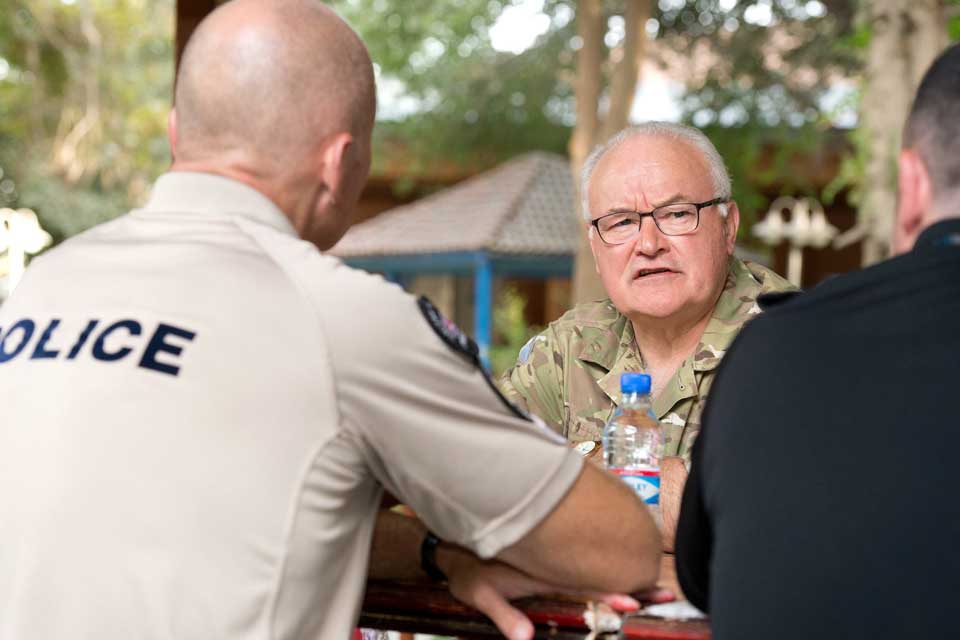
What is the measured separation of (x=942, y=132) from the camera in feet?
4.44

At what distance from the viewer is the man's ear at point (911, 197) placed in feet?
4.54

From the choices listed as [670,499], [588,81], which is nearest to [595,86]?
[588,81]

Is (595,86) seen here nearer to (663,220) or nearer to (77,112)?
(663,220)

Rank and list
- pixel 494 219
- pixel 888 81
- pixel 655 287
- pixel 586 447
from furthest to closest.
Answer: pixel 494 219, pixel 888 81, pixel 655 287, pixel 586 447

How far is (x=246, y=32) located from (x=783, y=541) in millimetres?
1016

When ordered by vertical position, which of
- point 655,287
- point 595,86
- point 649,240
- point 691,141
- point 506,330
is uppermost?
point 595,86

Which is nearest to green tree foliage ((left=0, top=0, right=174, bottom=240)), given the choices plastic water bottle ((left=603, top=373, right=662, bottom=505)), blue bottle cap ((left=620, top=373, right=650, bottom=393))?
plastic water bottle ((left=603, top=373, right=662, bottom=505))

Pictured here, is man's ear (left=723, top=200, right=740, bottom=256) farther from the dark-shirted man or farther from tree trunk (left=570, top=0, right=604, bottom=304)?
tree trunk (left=570, top=0, right=604, bottom=304)

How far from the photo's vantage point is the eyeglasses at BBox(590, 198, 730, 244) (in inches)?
116

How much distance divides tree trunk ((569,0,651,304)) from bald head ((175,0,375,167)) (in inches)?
338

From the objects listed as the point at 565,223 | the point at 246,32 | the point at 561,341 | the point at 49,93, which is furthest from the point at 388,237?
the point at 246,32

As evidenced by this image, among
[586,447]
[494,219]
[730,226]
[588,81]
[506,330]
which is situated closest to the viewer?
[586,447]

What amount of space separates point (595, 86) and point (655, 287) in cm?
866

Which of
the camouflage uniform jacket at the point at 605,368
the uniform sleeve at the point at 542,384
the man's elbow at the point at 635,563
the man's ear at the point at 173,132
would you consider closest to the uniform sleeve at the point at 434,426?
the man's elbow at the point at 635,563
